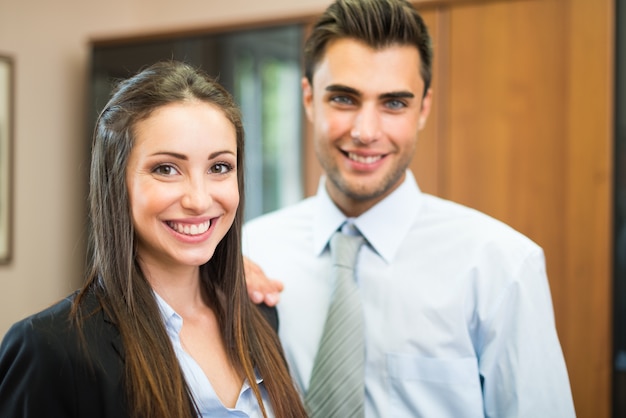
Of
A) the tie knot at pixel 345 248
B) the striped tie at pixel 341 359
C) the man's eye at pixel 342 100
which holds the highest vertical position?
the man's eye at pixel 342 100

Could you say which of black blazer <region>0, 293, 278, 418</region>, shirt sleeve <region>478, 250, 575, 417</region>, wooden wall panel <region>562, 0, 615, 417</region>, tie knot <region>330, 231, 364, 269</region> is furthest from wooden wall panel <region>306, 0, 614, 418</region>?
black blazer <region>0, 293, 278, 418</region>

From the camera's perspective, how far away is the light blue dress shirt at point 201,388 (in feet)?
3.94

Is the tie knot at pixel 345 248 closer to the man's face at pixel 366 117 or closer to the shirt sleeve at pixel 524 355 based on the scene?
the man's face at pixel 366 117

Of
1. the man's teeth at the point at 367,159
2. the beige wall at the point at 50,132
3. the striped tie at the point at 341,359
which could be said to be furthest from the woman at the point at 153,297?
the beige wall at the point at 50,132

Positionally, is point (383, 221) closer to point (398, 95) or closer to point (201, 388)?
point (398, 95)

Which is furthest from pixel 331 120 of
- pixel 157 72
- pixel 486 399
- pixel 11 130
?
pixel 11 130

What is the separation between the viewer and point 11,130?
308 centimetres

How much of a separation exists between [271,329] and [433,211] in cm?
50

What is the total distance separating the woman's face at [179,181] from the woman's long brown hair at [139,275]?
21 millimetres

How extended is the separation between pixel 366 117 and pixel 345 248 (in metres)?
0.30

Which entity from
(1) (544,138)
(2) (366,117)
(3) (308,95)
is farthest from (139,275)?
(1) (544,138)

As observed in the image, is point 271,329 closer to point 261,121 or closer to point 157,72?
point 157,72

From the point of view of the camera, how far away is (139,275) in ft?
4.03

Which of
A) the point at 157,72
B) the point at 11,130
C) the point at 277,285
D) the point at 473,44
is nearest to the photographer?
the point at 157,72
